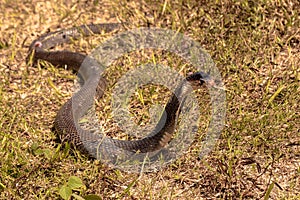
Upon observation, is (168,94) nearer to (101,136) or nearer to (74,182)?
(101,136)

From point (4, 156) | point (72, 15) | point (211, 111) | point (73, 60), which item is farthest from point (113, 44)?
point (4, 156)

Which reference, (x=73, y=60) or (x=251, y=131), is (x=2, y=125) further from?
(x=251, y=131)

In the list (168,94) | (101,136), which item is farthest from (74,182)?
(168,94)

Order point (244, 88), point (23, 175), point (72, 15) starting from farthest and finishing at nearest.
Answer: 1. point (72, 15)
2. point (244, 88)
3. point (23, 175)

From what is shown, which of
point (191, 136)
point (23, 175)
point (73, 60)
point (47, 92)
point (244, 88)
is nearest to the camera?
point (23, 175)

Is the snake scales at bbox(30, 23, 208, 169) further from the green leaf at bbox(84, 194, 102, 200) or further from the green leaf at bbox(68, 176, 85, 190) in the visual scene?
the green leaf at bbox(84, 194, 102, 200)
